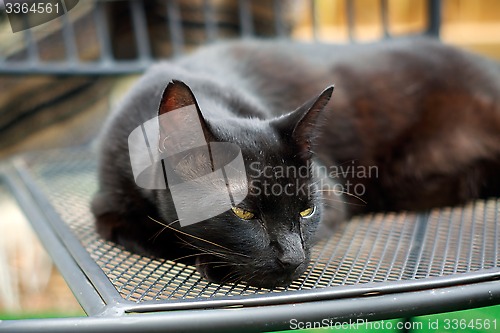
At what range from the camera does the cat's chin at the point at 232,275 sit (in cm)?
93

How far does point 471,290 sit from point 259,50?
109 cm

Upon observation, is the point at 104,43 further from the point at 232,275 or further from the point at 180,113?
the point at 232,275

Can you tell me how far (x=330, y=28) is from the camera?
11.8 ft

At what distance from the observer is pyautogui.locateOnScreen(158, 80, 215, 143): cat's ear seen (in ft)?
2.90

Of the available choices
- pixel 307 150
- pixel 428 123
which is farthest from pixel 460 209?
pixel 307 150

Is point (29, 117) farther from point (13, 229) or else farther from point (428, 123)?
point (428, 123)

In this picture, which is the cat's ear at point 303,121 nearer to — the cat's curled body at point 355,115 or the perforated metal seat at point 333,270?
the cat's curled body at point 355,115

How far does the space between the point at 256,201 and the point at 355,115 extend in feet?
2.66

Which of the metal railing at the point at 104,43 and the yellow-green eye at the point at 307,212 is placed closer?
the yellow-green eye at the point at 307,212

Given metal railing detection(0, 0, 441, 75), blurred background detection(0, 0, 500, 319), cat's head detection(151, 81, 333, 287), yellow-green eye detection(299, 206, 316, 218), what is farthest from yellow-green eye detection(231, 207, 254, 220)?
blurred background detection(0, 0, 500, 319)

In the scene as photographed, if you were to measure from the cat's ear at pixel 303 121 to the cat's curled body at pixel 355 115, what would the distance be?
1.2 inches

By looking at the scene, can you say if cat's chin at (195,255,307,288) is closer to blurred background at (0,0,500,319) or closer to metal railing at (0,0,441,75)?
metal railing at (0,0,441,75)

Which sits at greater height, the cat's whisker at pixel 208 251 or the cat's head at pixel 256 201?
the cat's head at pixel 256 201

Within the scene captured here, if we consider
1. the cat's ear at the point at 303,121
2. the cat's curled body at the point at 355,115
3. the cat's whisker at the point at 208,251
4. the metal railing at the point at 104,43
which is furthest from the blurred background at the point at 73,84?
the cat's whisker at the point at 208,251
